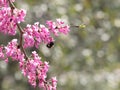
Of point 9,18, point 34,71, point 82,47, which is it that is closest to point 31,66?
point 34,71

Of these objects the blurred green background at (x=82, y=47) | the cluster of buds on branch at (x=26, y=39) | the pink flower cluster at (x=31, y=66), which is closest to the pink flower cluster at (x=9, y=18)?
the cluster of buds on branch at (x=26, y=39)

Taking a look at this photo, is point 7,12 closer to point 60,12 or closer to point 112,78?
point 60,12

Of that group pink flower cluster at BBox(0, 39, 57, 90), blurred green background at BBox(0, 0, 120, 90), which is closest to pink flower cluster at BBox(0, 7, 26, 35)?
pink flower cluster at BBox(0, 39, 57, 90)

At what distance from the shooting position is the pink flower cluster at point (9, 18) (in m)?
1.93

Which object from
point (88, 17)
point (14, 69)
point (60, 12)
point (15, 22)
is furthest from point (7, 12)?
point (14, 69)

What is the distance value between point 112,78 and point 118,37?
530mm

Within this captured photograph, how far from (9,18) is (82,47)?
3.84m

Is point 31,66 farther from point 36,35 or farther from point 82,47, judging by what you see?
point 82,47

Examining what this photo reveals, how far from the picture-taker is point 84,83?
5648mm

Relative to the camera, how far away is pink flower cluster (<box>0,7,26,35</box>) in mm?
1928

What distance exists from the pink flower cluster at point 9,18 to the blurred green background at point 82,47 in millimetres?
3292

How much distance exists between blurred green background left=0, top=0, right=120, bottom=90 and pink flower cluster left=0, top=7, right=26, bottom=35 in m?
3.29

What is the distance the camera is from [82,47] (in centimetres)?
573

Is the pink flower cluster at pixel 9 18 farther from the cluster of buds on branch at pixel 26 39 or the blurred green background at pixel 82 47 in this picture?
the blurred green background at pixel 82 47
